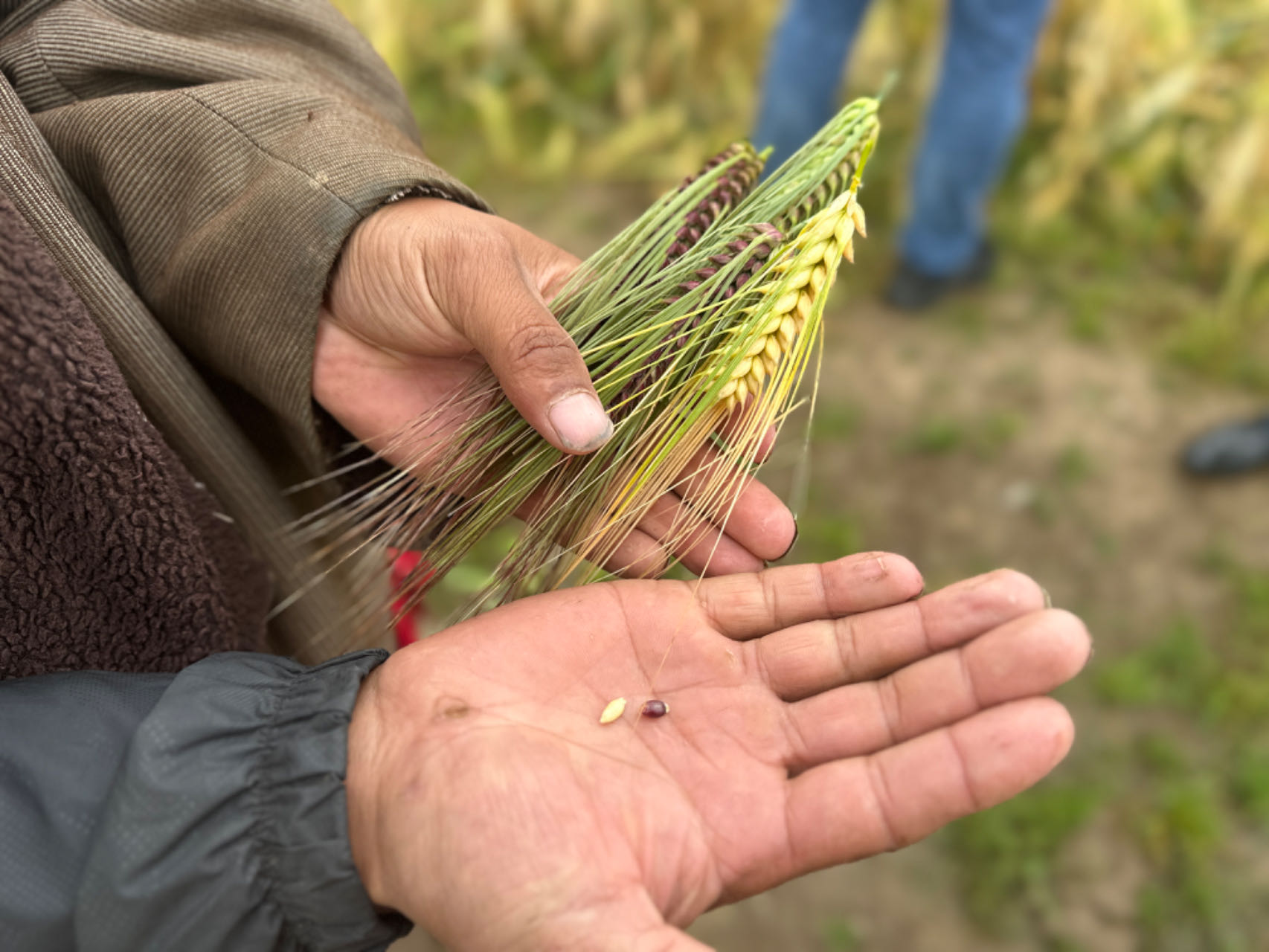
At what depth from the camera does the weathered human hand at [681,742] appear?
923 mm

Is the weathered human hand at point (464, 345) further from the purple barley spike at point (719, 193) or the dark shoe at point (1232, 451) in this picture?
the dark shoe at point (1232, 451)

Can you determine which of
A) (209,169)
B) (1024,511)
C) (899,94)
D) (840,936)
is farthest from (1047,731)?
(899,94)

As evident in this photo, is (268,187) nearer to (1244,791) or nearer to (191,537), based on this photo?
(191,537)

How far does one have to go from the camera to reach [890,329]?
3.07 m

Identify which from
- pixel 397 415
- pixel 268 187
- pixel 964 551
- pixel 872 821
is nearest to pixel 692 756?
pixel 872 821

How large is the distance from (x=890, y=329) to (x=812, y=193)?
76.9 inches

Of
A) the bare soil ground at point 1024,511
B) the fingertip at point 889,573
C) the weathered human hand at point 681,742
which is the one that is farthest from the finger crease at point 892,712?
the bare soil ground at point 1024,511

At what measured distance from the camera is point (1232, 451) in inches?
101

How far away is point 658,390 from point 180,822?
707 millimetres

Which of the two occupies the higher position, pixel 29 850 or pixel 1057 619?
pixel 1057 619

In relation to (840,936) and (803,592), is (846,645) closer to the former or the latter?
(803,592)

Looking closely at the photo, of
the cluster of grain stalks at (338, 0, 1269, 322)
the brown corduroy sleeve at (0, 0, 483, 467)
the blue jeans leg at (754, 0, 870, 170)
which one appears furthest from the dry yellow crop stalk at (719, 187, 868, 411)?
the cluster of grain stalks at (338, 0, 1269, 322)

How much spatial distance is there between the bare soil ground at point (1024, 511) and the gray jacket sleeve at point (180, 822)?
4.21 feet

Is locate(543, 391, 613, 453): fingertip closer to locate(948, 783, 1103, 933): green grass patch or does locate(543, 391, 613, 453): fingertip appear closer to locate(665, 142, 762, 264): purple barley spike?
locate(665, 142, 762, 264): purple barley spike
